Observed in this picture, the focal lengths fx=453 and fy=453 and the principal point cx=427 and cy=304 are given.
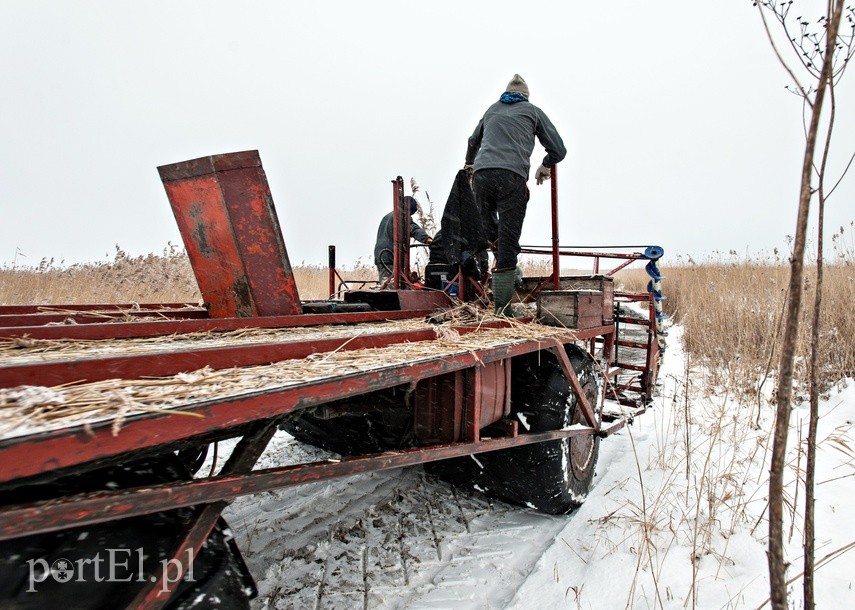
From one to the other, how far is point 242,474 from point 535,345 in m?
1.53

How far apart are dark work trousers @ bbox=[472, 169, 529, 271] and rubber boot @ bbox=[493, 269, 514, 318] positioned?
0.15 ft

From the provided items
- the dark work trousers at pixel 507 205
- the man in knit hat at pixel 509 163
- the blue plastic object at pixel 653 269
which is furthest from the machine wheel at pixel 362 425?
the blue plastic object at pixel 653 269

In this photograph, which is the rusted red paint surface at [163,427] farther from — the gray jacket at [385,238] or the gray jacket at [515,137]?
the gray jacket at [385,238]

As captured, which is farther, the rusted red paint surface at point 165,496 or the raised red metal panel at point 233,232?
the raised red metal panel at point 233,232

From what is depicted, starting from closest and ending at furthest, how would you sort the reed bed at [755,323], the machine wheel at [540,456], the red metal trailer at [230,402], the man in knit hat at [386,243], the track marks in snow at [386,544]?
1. the red metal trailer at [230,402]
2. the track marks in snow at [386,544]
3. the machine wheel at [540,456]
4. the reed bed at [755,323]
5. the man in knit hat at [386,243]

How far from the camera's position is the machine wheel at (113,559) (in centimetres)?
98

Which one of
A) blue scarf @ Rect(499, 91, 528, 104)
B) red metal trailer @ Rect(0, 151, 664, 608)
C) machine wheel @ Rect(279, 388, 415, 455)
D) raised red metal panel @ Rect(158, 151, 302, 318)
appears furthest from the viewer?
blue scarf @ Rect(499, 91, 528, 104)

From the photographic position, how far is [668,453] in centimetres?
349

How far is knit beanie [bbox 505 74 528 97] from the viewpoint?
362cm

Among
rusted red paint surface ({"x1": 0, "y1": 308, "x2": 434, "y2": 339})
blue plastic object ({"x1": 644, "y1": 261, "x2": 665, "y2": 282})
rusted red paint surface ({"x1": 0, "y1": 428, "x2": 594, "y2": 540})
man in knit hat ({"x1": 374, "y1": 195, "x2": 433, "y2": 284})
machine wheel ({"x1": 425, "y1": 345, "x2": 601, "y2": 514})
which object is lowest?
machine wheel ({"x1": 425, "y1": 345, "x2": 601, "y2": 514})

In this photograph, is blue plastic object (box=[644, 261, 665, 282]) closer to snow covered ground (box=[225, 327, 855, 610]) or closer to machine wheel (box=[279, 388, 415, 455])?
snow covered ground (box=[225, 327, 855, 610])

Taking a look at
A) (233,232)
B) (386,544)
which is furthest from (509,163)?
(386,544)

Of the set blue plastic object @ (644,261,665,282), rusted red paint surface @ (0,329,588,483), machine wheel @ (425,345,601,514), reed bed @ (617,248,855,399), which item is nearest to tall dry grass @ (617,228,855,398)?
reed bed @ (617,248,855,399)

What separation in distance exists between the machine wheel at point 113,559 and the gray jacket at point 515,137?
290cm
